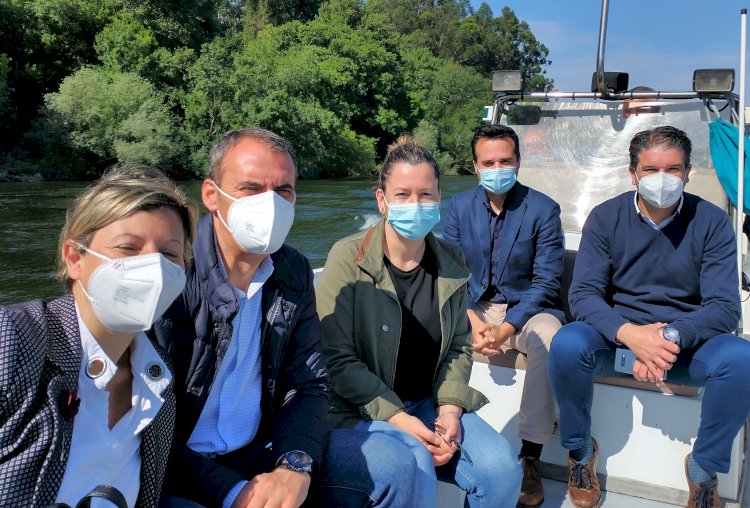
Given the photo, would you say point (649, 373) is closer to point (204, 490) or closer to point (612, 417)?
point (612, 417)

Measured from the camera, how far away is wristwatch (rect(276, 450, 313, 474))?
1684mm

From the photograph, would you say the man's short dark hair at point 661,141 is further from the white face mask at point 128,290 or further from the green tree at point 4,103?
the green tree at point 4,103

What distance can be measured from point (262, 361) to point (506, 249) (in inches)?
63.1

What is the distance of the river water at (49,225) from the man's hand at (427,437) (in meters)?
6.20

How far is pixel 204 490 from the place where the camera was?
62.8 inches

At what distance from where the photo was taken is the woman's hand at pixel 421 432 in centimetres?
201

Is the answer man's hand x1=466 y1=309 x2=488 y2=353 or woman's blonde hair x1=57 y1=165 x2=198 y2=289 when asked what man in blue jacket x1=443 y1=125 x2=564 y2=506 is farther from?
woman's blonde hair x1=57 y1=165 x2=198 y2=289

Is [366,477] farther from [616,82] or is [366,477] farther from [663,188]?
[616,82]

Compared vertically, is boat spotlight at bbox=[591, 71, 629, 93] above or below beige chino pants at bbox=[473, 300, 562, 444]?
Result: above

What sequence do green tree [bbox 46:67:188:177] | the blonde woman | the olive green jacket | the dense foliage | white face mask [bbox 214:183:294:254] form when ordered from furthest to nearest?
the dense foliage, green tree [bbox 46:67:188:177], the olive green jacket, white face mask [bbox 214:183:294:254], the blonde woman

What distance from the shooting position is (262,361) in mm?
1812

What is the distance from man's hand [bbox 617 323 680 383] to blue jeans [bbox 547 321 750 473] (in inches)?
4.7

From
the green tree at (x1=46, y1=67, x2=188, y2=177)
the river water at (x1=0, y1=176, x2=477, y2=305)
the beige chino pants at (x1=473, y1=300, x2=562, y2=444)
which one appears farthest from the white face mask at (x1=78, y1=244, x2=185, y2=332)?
the green tree at (x1=46, y1=67, x2=188, y2=177)

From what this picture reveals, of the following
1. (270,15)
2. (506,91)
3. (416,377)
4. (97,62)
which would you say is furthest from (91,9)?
(416,377)
